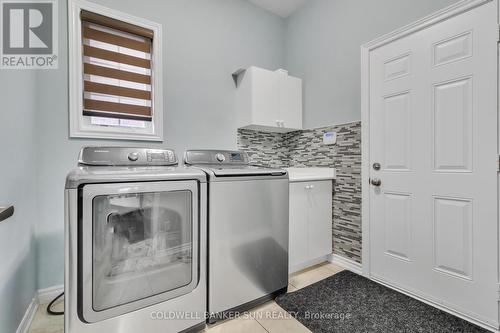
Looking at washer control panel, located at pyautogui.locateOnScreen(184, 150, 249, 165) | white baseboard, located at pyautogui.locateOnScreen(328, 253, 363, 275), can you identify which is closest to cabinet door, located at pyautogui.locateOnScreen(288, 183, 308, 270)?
white baseboard, located at pyautogui.locateOnScreen(328, 253, 363, 275)

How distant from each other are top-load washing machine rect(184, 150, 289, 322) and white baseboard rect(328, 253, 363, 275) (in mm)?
816

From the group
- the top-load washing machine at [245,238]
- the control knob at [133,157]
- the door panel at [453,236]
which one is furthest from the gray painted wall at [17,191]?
the door panel at [453,236]

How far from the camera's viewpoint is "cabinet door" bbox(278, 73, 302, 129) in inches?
104

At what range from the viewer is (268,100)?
254 centimetres

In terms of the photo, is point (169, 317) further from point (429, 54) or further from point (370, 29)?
point (370, 29)

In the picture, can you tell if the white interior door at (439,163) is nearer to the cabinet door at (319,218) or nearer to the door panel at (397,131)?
the door panel at (397,131)

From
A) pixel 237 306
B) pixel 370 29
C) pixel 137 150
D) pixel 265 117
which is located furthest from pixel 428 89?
pixel 137 150

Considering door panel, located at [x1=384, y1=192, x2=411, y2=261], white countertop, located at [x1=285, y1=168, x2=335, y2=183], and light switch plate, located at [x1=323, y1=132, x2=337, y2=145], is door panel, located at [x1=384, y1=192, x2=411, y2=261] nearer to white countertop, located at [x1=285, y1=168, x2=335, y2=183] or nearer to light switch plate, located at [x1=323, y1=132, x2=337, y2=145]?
white countertop, located at [x1=285, y1=168, x2=335, y2=183]

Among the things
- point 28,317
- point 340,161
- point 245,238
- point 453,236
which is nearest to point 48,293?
point 28,317

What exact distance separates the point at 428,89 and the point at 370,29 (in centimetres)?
84

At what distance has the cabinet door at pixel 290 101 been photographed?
2643mm

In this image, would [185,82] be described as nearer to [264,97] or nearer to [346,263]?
[264,97]

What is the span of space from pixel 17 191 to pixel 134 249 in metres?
0.75

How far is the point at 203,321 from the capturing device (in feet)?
4.70
